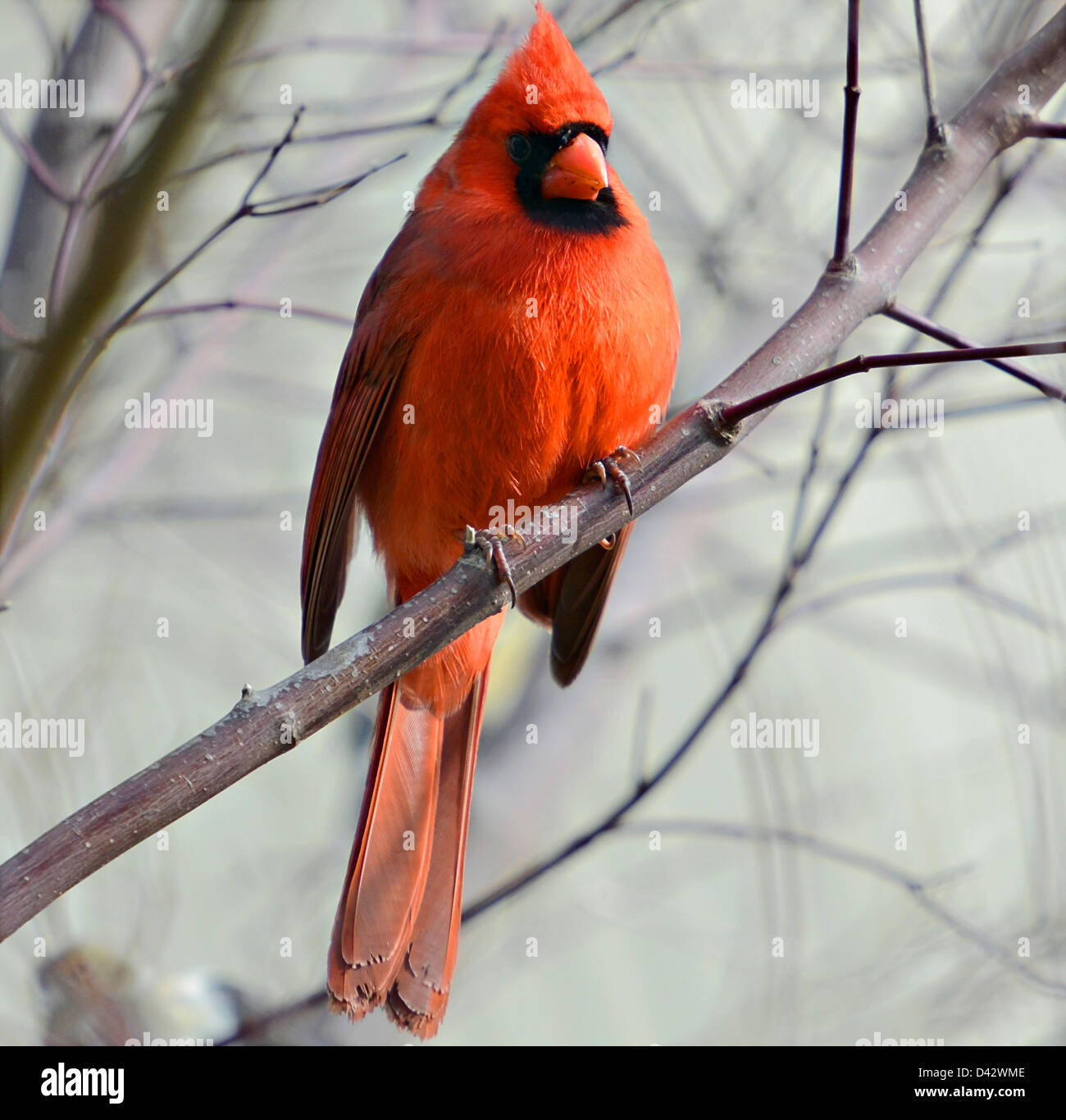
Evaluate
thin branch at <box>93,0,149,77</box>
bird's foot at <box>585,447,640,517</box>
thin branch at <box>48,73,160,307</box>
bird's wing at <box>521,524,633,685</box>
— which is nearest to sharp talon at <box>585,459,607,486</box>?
bird's foot at <box>585,447,640,517</box>

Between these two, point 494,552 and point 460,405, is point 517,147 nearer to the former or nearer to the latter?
point 460,405

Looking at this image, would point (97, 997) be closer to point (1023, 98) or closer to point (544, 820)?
point (544, 820)

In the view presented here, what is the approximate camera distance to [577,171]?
2684mm

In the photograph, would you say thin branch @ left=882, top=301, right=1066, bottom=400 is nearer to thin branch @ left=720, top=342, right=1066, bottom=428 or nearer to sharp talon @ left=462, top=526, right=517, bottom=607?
thin branch @ left=720, top=342, right=1066, bottom=428

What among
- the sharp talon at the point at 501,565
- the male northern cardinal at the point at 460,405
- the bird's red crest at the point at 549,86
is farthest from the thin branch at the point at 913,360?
the bird's red crest at the point at 549,86

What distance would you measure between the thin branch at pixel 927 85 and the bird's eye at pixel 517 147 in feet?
3.20

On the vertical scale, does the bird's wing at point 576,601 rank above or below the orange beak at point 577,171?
below

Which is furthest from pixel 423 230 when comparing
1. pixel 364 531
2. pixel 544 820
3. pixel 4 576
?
pixel 544 820

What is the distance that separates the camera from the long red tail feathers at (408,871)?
2488mm

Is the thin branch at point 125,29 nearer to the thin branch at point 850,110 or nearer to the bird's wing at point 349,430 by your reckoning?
the bird's wing at point 349,430

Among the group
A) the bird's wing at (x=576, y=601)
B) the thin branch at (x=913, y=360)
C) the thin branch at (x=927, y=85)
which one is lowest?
the thin branch at (x=913, y=360)

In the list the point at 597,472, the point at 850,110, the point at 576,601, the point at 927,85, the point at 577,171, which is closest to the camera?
the point at 850,110

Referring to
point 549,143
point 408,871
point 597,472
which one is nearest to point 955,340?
point 597,472

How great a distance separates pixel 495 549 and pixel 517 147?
120 cm
